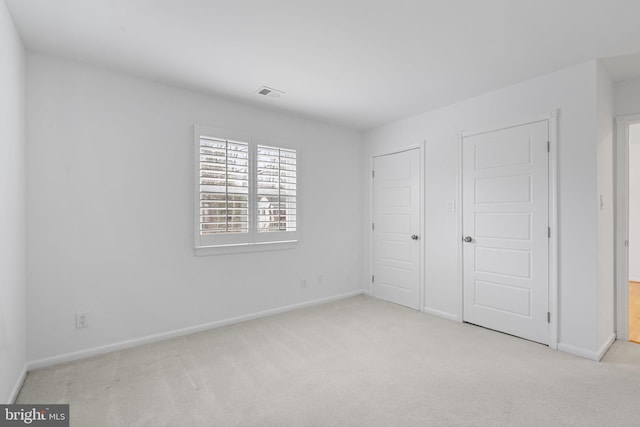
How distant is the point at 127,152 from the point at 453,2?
2959mm

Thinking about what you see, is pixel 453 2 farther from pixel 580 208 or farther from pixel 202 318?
pixel 202 318

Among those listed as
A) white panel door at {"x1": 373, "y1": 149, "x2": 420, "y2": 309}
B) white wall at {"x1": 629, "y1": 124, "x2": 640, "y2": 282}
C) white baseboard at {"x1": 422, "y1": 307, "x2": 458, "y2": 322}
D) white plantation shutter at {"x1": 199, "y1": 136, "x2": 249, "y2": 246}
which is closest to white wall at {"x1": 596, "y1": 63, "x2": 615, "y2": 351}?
white baseboard at {"x1": 422, "y1": 307, "x2": 458, "y2": 322}

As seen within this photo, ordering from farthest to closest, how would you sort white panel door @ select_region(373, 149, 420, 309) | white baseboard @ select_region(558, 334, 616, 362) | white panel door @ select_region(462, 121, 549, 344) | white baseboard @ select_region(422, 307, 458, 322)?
white panel door @ select_region(373, 149, 420, 309) < white baseboard @ select_region(422, 307, 458, 322) < white panel door @ select_region(462, 121, 549, 344) < white baseboard @ select_region(558, 334, 616, 362)

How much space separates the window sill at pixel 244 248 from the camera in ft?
11.1

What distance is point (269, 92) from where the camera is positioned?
335 centimetres

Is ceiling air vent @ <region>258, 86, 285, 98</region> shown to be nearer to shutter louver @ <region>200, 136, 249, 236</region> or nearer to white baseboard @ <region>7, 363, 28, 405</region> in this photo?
shutter louver @ <region>200, 136, 249, 236</region>

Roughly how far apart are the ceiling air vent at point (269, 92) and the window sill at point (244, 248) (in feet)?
5.67

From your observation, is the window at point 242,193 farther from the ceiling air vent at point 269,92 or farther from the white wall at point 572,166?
the white wall at point 572,166

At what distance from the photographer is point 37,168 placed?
A: 100 inches

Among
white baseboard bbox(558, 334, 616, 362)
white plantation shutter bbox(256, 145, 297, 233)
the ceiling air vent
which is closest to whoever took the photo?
white baseboard bbox(558, 334, 616, 362)

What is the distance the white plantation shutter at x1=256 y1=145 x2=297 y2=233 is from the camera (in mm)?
3797

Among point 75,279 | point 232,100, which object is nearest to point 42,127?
point 75,279

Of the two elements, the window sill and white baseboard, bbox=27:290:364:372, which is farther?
the window sill

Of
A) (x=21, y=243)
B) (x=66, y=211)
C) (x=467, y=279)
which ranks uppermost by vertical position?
(x=66, y=211)
